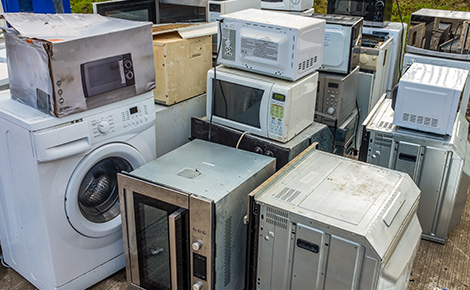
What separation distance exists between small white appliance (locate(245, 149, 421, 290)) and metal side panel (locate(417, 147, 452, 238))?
69cm

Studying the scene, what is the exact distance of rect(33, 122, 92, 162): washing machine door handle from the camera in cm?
245

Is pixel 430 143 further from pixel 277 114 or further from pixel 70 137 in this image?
pixel 70 137

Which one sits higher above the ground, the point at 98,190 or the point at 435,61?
the point at 435,61

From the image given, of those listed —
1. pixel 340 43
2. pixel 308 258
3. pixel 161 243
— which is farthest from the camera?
pixel 340 43

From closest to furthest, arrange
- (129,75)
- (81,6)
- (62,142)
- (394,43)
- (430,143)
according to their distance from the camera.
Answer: (62,142), (129,75), (430,143), (394,43), (81,6)

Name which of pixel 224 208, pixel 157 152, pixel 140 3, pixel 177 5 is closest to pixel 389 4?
pixel 177 5

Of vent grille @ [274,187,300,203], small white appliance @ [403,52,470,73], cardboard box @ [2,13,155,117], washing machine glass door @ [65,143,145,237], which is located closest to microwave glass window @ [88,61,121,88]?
cardboard box @ [2,13,155,117]

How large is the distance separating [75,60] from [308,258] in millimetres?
1616

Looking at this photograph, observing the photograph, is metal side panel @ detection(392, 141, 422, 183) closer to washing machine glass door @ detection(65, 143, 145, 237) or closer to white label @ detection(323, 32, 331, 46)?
white label @ detection(323, 32, 331, 46)

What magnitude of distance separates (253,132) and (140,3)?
194 cm

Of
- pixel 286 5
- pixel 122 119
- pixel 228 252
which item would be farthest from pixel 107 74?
pixel 286 5

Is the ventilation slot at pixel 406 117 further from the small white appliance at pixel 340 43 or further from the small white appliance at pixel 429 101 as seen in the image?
the small white appliance at pixel 340 43

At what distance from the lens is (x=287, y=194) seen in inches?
96.0

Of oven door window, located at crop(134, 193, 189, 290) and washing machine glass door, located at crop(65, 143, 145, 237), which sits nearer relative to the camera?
oven door window, located at crop(134, 193, 189, 290)
